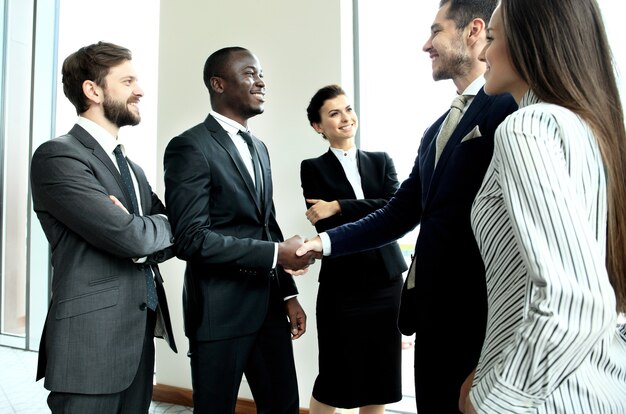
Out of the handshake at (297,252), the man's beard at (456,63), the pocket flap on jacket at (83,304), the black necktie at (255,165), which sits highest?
the man's beard at (456,63)

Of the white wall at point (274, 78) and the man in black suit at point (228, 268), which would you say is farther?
the white wall at point (274, 78)

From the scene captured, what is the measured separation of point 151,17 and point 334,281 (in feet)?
8.94

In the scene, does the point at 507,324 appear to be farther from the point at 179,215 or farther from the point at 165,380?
the point at 165,380

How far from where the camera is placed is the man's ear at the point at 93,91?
71.3 inches

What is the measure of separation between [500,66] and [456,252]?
0.48 m

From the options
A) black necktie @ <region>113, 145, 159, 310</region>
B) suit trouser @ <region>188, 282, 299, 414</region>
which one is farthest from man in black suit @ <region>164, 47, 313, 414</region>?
black necktie @ <region>113, 145, 159, 310</region>

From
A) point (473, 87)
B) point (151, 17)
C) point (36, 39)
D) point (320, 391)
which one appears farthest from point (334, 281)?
point (36, 39)

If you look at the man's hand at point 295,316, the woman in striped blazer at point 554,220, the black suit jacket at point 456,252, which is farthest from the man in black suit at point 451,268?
the man's hand at point 295,316

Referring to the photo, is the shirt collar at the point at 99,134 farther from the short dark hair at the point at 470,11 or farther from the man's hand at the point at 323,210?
the short dark hair at the point at 470,11

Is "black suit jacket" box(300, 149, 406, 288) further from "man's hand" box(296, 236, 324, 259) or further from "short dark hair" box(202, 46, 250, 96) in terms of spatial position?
"short dark hair" box(202, 46, 250, 96)

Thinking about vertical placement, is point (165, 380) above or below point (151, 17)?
below

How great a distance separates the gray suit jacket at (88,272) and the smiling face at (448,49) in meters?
1.11

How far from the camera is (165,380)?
10.3ft

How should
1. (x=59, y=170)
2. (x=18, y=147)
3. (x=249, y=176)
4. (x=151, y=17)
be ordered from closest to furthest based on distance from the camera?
1. (x=59, y=170)
2. (x=249, y=176)
3. (x=151, y=17)
4. (x=18, y=147)
